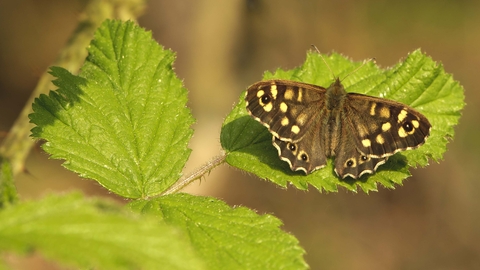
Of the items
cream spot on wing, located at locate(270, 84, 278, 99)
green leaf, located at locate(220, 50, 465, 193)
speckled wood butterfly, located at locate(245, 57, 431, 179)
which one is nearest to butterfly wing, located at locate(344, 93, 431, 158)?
speckled wood butterfly, located at locate(245, 57, 431, 179)

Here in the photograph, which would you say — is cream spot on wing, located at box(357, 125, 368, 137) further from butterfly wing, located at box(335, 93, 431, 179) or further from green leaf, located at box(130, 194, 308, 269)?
green leaf, located at box(130, 194, 308, 269)

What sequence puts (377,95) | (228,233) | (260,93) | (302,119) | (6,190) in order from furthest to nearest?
(377,95) < (302,119) < (260,93) < (228,233) < (6,190)

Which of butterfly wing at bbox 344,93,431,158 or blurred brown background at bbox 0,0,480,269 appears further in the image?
blurred brown background at bbox 0,0,480,269

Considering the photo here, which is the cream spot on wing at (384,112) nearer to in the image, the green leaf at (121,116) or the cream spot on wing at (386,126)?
the cream spot on wing at (386,126)

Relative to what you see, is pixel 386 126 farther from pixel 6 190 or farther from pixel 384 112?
pixel 6 190

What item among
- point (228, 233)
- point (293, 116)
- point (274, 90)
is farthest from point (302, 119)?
point (228, 233)

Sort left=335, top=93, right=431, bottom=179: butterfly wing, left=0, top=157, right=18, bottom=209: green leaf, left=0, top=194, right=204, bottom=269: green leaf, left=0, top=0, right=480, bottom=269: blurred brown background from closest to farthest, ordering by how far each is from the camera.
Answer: left=0, top=194, right=204, bottom=269: green leaf → left=0, top=157, right=18, bottom=209: green leaf → left=335, top=93, right=431, bottom=179: butterfly wing → left=0, top=0, right=480, bottom=269: blurred brown background

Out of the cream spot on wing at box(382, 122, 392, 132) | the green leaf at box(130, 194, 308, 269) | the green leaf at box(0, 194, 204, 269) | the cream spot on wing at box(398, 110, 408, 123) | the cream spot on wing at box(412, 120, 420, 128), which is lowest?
the green leaf at box(0, 194, 204, 269)

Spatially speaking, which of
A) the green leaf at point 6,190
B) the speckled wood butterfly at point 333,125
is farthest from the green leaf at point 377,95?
the green leaf at point 6,190
